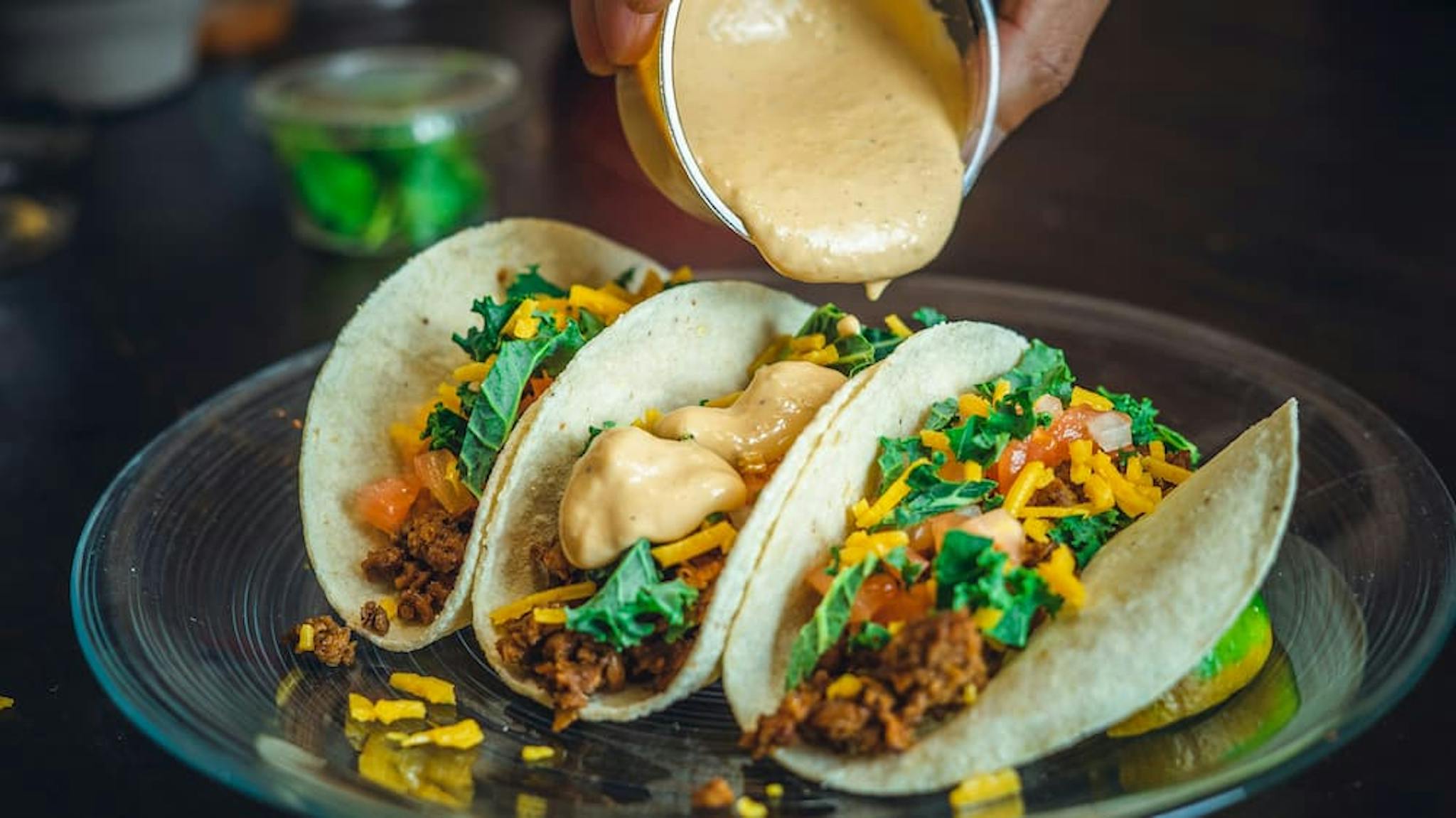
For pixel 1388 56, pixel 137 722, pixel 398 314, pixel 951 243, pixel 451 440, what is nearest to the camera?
pixel 137 722

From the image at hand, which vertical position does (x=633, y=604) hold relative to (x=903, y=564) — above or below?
below

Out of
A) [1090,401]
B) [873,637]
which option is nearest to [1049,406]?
[1090,401]

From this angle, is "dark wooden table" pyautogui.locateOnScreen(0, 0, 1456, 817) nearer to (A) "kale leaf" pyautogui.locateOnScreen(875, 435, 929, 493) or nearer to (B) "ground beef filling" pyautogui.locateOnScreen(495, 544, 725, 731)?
(B) "ground beef filling" pyautogui.locateOnScreen(495, 544, 725, 731)

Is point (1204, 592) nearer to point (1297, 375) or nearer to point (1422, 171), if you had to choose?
point (1297, 375)

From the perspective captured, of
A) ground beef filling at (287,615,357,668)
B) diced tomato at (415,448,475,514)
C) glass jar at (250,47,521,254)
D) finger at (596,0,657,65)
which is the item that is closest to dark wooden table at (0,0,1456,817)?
glass jar at (250,47,521,254)

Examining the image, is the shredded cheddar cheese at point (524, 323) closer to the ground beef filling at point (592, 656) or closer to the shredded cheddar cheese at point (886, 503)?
the ground beef filling at point (592, 656)

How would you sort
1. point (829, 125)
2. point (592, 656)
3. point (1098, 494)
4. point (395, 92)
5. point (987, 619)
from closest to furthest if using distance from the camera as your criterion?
point (987, 619) → point (592, 656) → point (1098, 494) → point (829, 125) → point (395, 92)

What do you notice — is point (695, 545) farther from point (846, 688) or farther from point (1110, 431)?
point (1110, 431)

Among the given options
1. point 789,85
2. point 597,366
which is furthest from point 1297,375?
point 597,366
